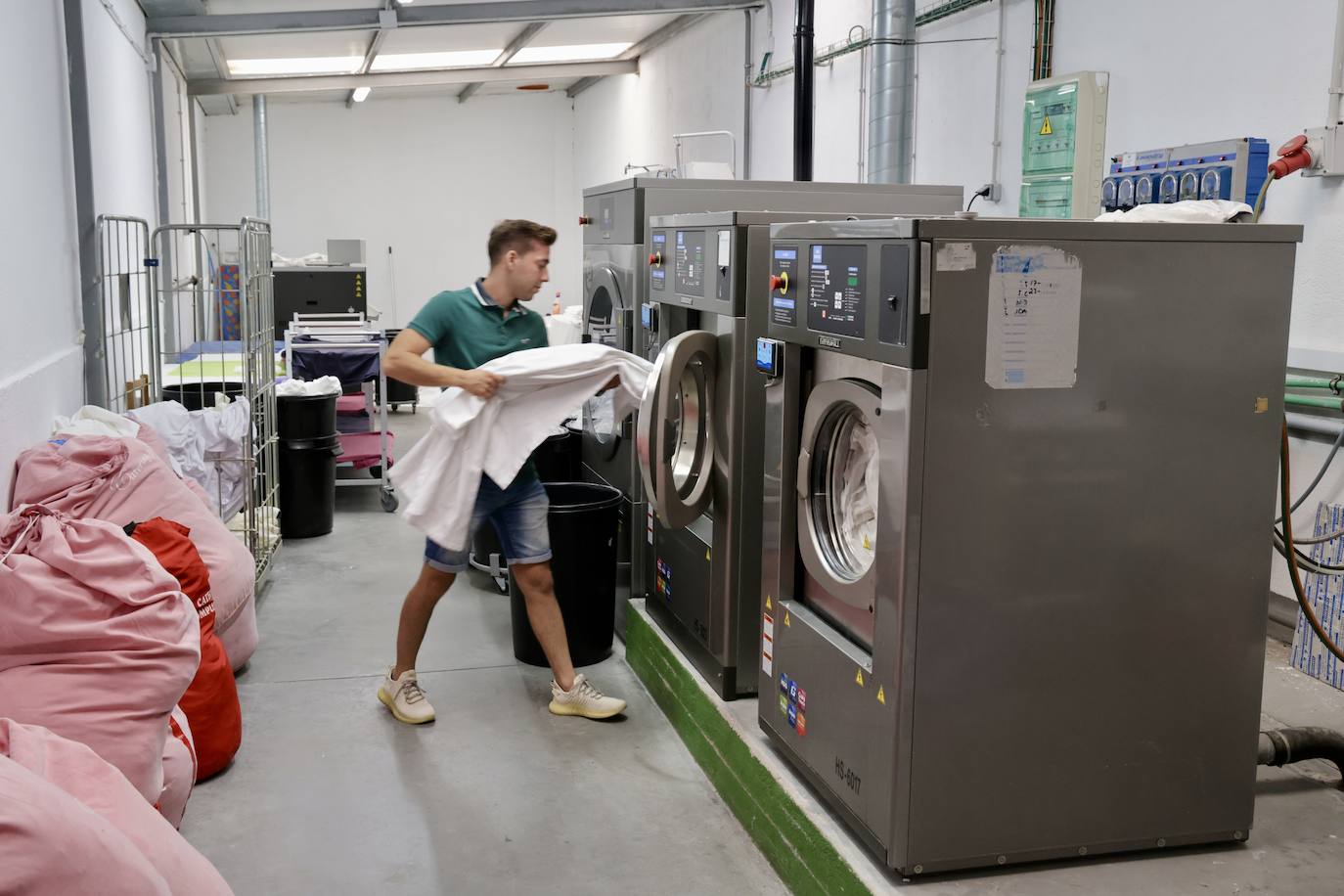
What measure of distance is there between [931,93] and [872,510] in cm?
459

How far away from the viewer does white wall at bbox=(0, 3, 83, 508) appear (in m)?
3.55

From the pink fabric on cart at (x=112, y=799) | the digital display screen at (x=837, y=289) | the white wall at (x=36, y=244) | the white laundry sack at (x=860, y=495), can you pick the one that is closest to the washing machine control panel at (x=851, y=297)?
the digital display screen at (x=837, y=289)

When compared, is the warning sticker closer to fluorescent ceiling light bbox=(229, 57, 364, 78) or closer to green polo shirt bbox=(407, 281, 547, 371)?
green polo shirt bbox=(407, 281, 547, 371)

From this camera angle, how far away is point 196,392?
5.45 m

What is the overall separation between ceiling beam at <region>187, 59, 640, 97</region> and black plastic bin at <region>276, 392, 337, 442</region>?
21.7ft

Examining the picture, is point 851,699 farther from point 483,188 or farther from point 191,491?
point 483,188

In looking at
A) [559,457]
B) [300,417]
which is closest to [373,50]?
[300,417]

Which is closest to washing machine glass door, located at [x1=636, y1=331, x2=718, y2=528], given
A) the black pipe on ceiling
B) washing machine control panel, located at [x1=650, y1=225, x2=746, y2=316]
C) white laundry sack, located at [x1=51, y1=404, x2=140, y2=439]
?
washing machine control panel, located at [x1=650, y1=225, x2=746, y2=316]

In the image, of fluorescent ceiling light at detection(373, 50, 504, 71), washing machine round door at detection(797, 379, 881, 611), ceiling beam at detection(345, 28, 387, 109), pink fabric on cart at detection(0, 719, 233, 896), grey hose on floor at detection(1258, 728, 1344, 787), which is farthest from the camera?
fluorescent ceiling light at detection(373, 50, 504, 71)

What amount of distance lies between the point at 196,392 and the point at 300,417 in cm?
67

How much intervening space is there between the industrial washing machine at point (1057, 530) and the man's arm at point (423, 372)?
1357 millimetres

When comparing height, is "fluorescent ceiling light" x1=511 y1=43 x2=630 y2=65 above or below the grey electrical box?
above

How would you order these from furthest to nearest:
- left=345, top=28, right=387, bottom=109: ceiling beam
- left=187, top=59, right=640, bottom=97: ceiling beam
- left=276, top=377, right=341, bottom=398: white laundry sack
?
1. left=187, top=59, right=640, bottom=97: ceiling beam
2. left=345, top=28, right=387, bottom=109: ceiling beam
3. left=276, top=377, right=341, bottom=398: white laundry sack

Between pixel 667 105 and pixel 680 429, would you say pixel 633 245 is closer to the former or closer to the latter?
pixel 680 429
